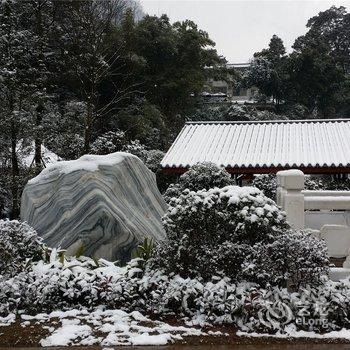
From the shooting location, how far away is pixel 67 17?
21078 mm

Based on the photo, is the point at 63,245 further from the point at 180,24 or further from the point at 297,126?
the point at 180,24

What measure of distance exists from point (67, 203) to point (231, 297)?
3.22 metres

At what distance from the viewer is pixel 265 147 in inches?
586

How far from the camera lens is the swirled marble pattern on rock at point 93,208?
6547 mm

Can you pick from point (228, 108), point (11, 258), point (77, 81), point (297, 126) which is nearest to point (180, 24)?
point (228, 108)

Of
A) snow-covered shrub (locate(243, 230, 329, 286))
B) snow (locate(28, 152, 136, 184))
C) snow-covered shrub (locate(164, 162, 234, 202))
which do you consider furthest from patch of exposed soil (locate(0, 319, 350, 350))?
snow-covered shrub (locate(164, 162, 234, 202))

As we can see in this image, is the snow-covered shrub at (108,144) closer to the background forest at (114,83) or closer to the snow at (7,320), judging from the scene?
the background forest at (114,83)

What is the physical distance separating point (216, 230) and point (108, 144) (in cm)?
1325

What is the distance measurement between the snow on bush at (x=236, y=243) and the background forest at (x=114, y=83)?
9322 mm

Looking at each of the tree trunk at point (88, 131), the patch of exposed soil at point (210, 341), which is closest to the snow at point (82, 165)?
the patch of exposed soil at point (210, 341)

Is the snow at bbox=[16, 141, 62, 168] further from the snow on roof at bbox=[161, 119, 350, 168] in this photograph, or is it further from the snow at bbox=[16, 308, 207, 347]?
the snow at bbox=[16, 308, 207, 347]

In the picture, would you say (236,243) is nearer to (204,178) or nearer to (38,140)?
(204,178)

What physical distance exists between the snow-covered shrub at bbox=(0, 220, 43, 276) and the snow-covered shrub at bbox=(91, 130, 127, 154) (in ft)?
38.5

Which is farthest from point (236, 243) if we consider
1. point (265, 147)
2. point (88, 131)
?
point (88, 131)
